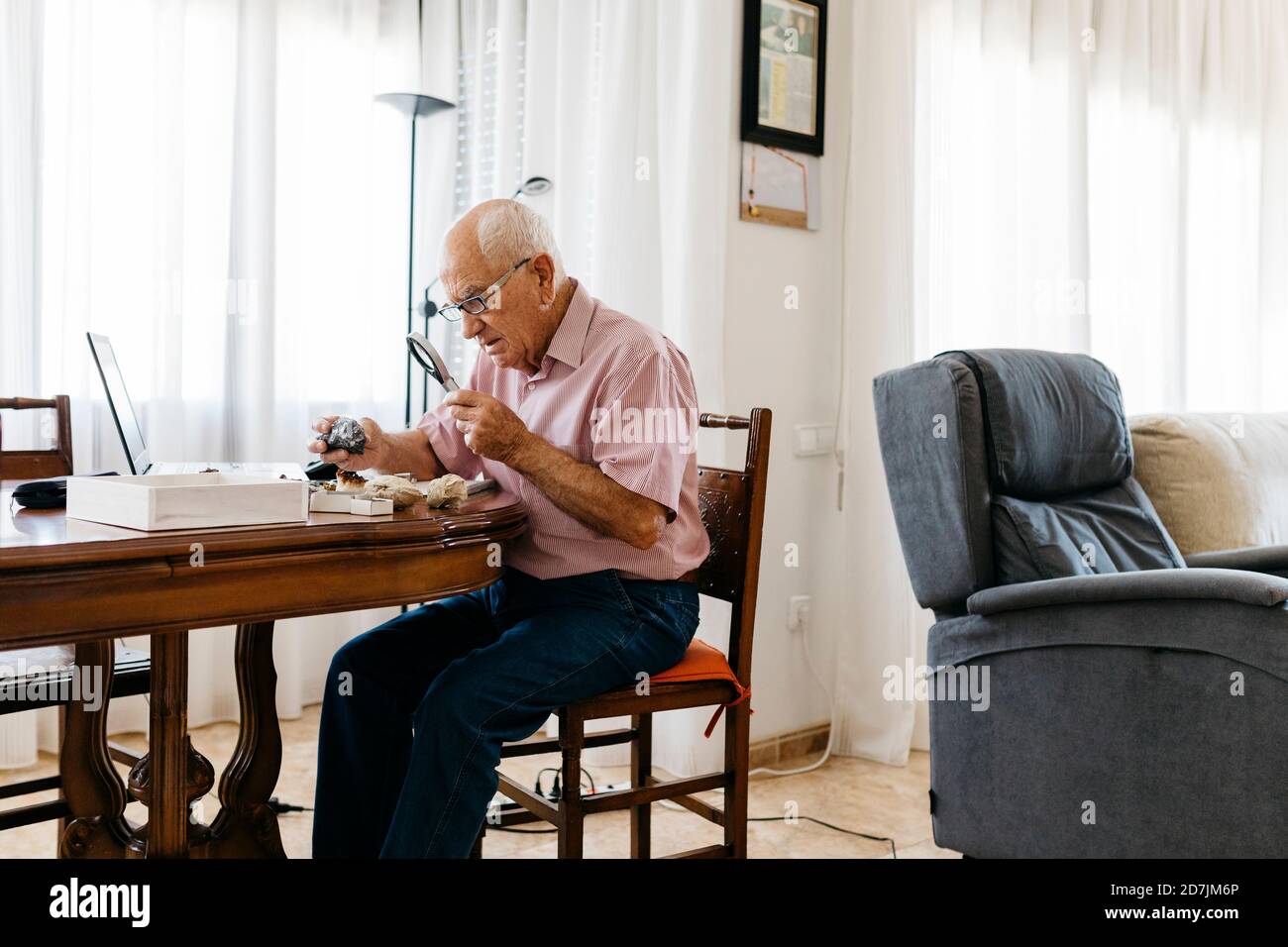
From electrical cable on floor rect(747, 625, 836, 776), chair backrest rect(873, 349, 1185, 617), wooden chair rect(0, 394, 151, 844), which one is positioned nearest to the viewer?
wooden chair rect(0, 394, 151, 844)

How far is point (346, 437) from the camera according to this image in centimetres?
171

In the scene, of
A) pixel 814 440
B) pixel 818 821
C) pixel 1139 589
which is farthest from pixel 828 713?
pixel 1139 589

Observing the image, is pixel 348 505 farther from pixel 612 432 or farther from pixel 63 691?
pixel 63 691

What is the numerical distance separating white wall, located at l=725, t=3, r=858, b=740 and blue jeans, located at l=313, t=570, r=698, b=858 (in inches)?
46.4

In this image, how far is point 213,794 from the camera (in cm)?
263

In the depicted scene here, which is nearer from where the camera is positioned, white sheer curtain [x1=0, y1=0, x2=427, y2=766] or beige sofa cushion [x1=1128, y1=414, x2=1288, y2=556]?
beige sofa cushion [x1=1128, y1=414, x2=1288, y2=556]

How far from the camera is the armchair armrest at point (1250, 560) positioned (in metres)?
2.38

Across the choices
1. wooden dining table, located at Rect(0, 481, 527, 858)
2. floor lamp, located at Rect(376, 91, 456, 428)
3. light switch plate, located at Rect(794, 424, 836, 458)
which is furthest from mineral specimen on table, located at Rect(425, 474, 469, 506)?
light switch plate, located at Rect(794, 424, 836, 458)

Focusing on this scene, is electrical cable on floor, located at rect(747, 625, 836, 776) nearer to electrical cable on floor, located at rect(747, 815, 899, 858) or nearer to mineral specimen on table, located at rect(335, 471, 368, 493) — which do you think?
electrical cable on floor, located at rect(747, 815, 899, 858)

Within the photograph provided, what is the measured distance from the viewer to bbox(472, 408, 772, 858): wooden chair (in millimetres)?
1602

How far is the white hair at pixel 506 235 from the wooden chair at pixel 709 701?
1.52 feet

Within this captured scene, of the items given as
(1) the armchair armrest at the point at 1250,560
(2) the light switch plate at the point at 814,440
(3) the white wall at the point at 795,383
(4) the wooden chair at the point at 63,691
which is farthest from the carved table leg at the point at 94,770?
(1) the armchair armrest at the point at 1250,560
